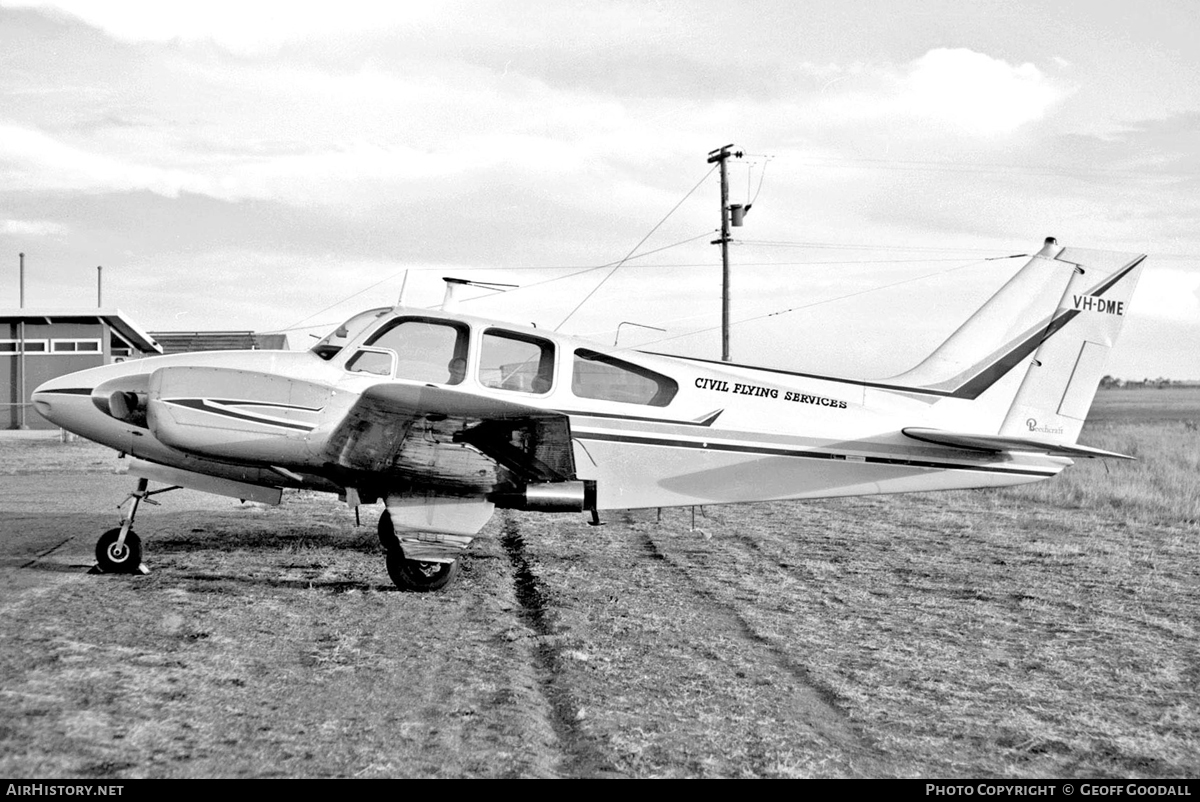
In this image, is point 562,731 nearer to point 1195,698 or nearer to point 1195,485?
point 1195,698

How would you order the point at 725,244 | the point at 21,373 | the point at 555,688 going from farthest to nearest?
1. the point at 21,373
2. the point at 725,244
3. the point at 555,688

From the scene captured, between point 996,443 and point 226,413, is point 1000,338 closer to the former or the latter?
point 996,443

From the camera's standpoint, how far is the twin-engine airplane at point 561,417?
24.6 ft

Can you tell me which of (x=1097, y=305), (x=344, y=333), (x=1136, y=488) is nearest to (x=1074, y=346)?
(x=1097, y=305)

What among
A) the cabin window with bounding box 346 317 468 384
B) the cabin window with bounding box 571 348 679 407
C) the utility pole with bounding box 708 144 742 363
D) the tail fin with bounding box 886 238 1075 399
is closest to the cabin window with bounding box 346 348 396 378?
the cabin window with bounding box 346 317 468 384

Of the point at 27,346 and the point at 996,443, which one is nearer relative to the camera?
the point at 996,443

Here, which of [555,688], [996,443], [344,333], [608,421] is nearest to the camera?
[555,688]

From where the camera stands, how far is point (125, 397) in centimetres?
783

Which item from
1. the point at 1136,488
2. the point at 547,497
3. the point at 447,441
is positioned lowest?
the point at 1136,488

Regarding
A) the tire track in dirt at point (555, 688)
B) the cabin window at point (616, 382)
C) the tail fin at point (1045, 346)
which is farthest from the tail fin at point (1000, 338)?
the tire track in dirt at point (555, 688)

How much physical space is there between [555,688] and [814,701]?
1359 millimetres

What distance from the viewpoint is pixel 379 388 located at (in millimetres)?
7156
